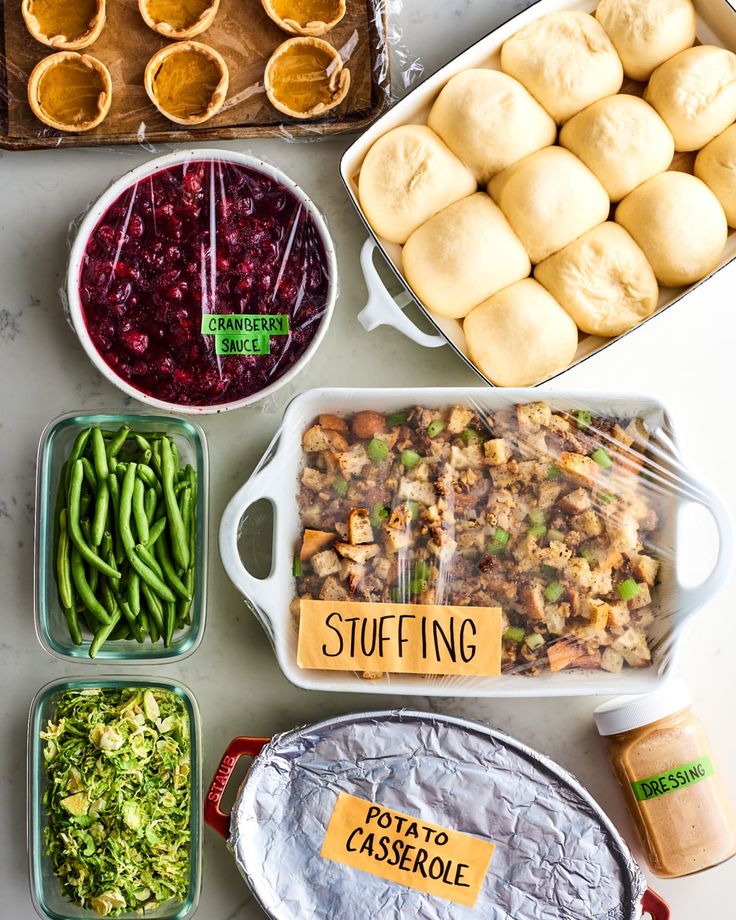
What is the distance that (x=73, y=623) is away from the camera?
1210mm

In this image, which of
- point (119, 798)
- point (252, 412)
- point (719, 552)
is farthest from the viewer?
point (252, 412)

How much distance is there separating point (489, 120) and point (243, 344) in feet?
1.59

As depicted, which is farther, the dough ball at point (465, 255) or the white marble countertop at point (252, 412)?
the white marble countertop at point (252, 412)

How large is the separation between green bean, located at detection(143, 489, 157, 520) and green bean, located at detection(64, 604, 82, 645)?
176mm

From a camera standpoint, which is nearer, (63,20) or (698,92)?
(698,92)

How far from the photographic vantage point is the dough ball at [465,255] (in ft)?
3.74

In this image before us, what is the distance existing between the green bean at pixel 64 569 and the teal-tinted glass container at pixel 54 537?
0.03 meters

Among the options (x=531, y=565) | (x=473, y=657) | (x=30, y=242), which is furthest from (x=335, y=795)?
(x=30, y=242)

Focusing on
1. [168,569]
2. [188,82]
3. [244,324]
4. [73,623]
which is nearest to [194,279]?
[244,324]

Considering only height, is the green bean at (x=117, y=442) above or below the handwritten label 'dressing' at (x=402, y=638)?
above

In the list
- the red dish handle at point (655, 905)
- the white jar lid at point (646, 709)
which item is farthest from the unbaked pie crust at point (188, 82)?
the red dish handle at point (655, 905)

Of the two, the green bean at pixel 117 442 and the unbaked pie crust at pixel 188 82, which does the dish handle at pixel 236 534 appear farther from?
the unbaked pie crust at pixel 188 82

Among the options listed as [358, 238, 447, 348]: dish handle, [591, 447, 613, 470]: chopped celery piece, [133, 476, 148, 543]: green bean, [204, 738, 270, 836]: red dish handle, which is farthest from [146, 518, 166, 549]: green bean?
[591, 447, 613, 470]: chopped celery piece

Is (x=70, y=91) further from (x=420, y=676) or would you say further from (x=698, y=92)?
(x=420, y=676)
